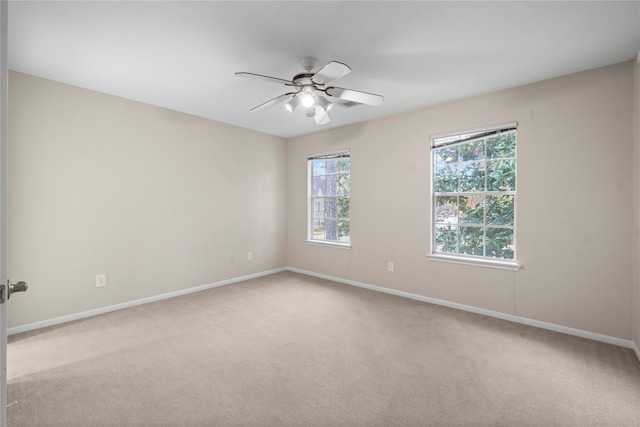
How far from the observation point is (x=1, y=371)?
924mm

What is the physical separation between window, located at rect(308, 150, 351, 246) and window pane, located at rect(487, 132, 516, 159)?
193 centimetres

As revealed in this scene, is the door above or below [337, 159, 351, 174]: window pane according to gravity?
below

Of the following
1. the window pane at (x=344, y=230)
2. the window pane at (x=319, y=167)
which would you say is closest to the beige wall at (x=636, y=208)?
the window pane at (x=344, y=230)

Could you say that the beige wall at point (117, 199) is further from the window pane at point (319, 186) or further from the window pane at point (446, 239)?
the window pane at point (446, 239)

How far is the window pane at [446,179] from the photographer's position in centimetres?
375

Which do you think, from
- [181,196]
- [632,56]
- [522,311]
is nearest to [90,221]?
[181,196]

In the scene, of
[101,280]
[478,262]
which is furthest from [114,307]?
[478,262]

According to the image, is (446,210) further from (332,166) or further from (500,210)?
(332,166)

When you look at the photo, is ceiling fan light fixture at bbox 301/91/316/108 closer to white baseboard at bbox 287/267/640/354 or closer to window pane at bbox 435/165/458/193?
window pane at bbox 435/165/458/193

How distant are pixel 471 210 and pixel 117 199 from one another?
406 cm

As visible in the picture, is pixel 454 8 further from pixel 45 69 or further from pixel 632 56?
pixel 45 69

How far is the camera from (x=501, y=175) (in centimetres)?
339

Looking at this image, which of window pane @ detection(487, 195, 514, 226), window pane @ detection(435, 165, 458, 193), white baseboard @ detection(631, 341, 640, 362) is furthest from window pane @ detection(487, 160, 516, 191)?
white baseboard @ detection(631, 341, 640, 362)

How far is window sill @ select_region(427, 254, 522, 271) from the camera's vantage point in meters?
3.25
